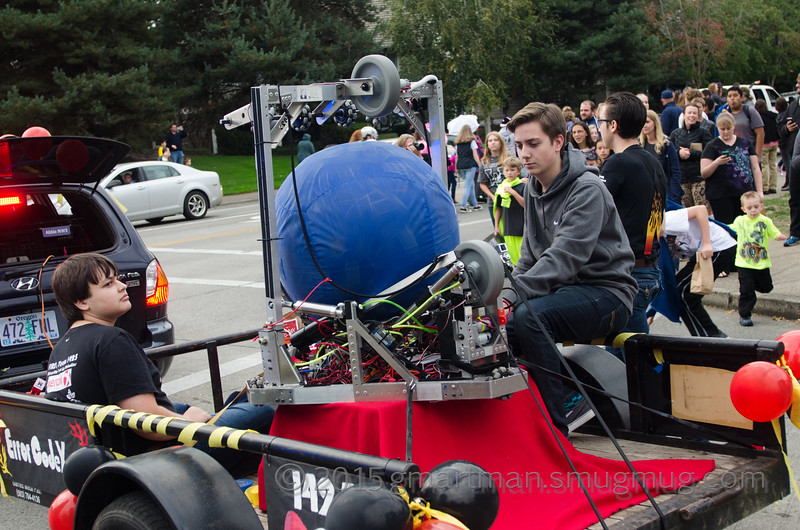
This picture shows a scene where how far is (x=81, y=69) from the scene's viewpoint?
29.2 meters

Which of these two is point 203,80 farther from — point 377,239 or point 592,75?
point 377,239

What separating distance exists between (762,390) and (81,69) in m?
30.0

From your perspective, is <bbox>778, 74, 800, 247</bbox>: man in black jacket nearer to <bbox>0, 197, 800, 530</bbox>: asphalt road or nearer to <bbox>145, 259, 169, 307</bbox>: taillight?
<bbox>0, 197, 800, 530</bbox>: asphalt road

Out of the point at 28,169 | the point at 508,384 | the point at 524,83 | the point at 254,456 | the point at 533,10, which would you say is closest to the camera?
the point at 508,384

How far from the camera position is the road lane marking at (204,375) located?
7.12 metres

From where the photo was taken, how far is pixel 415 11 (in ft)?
122

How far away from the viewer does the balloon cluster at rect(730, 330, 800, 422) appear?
126 inches

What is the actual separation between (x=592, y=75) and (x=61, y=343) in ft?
136

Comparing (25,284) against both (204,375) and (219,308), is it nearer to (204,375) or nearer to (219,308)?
(204,375)

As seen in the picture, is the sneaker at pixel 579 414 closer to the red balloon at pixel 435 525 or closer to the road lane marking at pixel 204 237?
the red balloon at pixel 435 525

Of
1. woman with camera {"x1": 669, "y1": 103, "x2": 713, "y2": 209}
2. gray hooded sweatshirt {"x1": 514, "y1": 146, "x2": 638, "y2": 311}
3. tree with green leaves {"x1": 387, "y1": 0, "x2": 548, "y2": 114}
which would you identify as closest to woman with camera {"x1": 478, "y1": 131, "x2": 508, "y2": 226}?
woman with camera {"x1": 669, "y1": 103, "x2": 713, "y2": 209}

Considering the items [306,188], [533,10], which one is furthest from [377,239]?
[533,10]

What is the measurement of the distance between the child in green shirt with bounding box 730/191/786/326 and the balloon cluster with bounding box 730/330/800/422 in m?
5.07

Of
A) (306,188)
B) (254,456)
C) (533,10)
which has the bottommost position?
(254,456)
